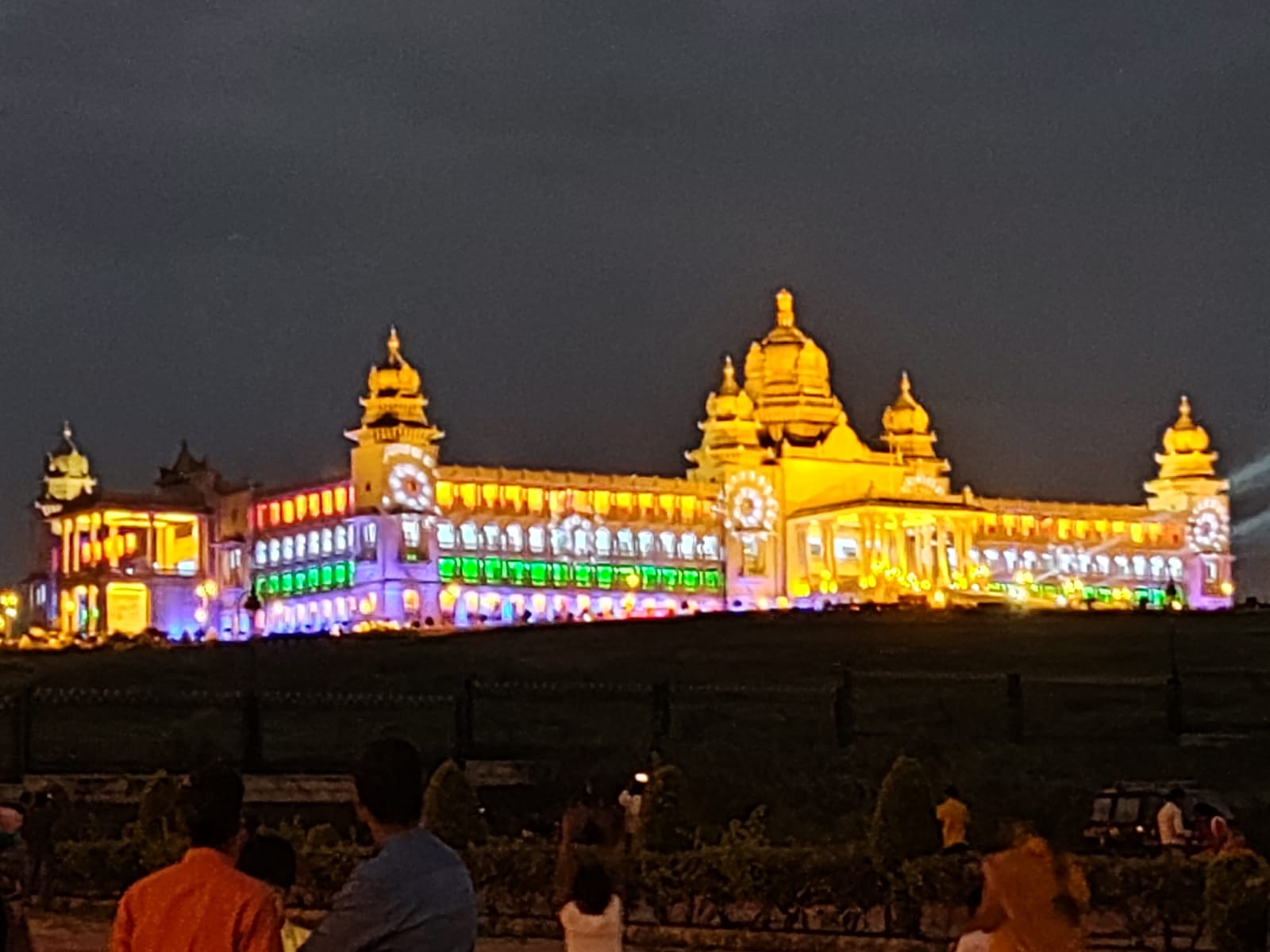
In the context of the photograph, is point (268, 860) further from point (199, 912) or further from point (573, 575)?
point (573, 575)

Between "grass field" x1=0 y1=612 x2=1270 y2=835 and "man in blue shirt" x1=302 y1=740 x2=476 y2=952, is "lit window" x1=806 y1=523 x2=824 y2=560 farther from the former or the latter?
"man in blue shirt" x1=302 y1=740 x2=476 y2=952

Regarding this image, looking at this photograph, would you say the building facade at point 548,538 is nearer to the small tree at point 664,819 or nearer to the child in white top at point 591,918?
the small tree at point 664,819

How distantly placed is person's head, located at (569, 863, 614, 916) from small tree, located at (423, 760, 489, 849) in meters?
9.21

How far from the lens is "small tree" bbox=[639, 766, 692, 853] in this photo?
20344 mm

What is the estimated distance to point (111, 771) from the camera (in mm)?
25844

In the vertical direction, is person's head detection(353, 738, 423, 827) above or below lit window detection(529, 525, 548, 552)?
below

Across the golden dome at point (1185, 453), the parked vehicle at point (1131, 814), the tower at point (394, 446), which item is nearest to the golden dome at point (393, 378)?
the tower at point (394, 446)

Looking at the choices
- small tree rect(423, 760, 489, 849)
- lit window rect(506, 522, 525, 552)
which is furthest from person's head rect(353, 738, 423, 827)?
lit window rect(506, 522, 525, 552)

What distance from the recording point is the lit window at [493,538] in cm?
9862

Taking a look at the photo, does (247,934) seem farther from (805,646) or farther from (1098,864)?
(805,646)

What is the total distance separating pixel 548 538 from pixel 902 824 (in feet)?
268

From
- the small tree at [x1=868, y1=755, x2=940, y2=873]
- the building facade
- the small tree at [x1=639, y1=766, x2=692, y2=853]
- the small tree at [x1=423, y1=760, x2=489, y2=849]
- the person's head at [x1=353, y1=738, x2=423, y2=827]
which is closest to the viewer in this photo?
the person's head at [x1=353, y1=738, x2=423, y2=827]

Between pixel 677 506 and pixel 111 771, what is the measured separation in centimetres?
7854

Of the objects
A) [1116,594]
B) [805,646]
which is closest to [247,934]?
[805,646]
